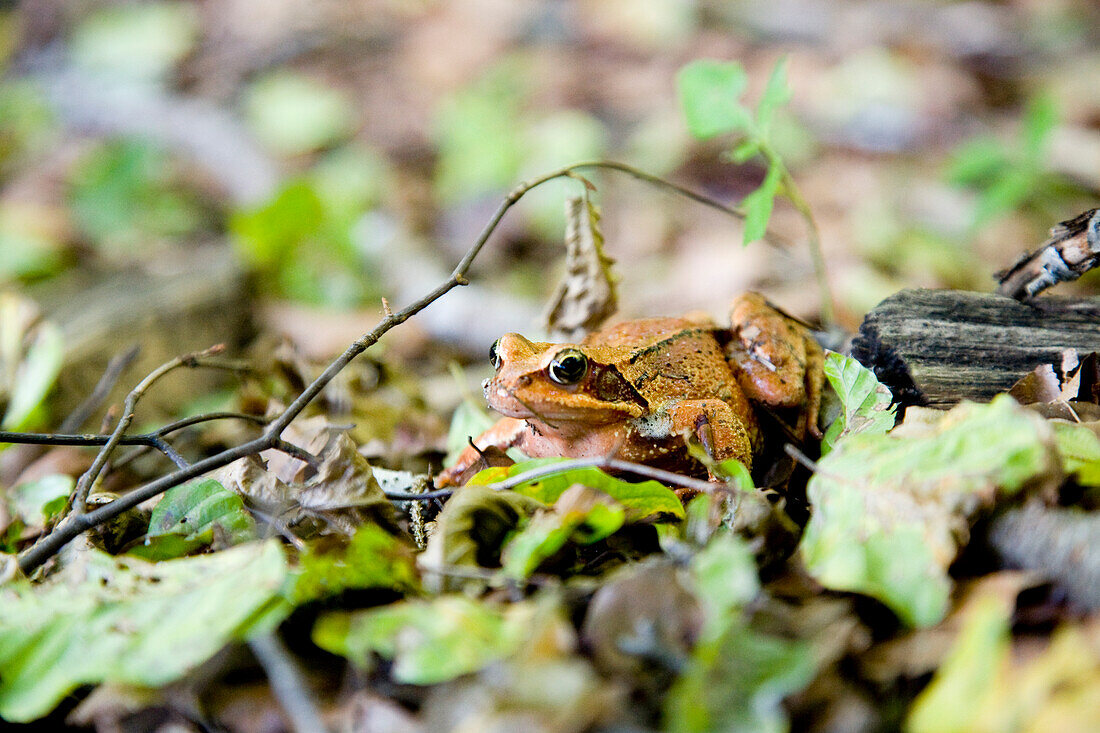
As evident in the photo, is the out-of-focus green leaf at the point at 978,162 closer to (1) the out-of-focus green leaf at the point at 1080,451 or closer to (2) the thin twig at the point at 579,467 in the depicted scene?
(1) the out-of-focus green leaf at the point at 1080,451

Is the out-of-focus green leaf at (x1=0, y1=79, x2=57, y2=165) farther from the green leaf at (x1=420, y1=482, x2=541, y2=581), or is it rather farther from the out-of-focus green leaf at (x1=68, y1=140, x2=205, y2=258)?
the green leaf at (x1=420, y1=482, x2=541, y2=581)

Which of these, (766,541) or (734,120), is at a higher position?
(734,120)

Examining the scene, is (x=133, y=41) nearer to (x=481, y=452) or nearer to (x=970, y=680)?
(x=481, y=452)

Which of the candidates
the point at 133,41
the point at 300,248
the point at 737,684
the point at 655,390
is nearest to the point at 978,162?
the point at 655,390

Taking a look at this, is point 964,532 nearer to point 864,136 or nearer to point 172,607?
point 172,607

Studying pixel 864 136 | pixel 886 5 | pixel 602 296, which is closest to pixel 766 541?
pixel 602 296

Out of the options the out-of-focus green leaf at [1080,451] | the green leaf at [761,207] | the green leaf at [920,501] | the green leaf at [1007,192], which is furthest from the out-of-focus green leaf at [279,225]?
the out-of-focus green leaf at [1080,451]
